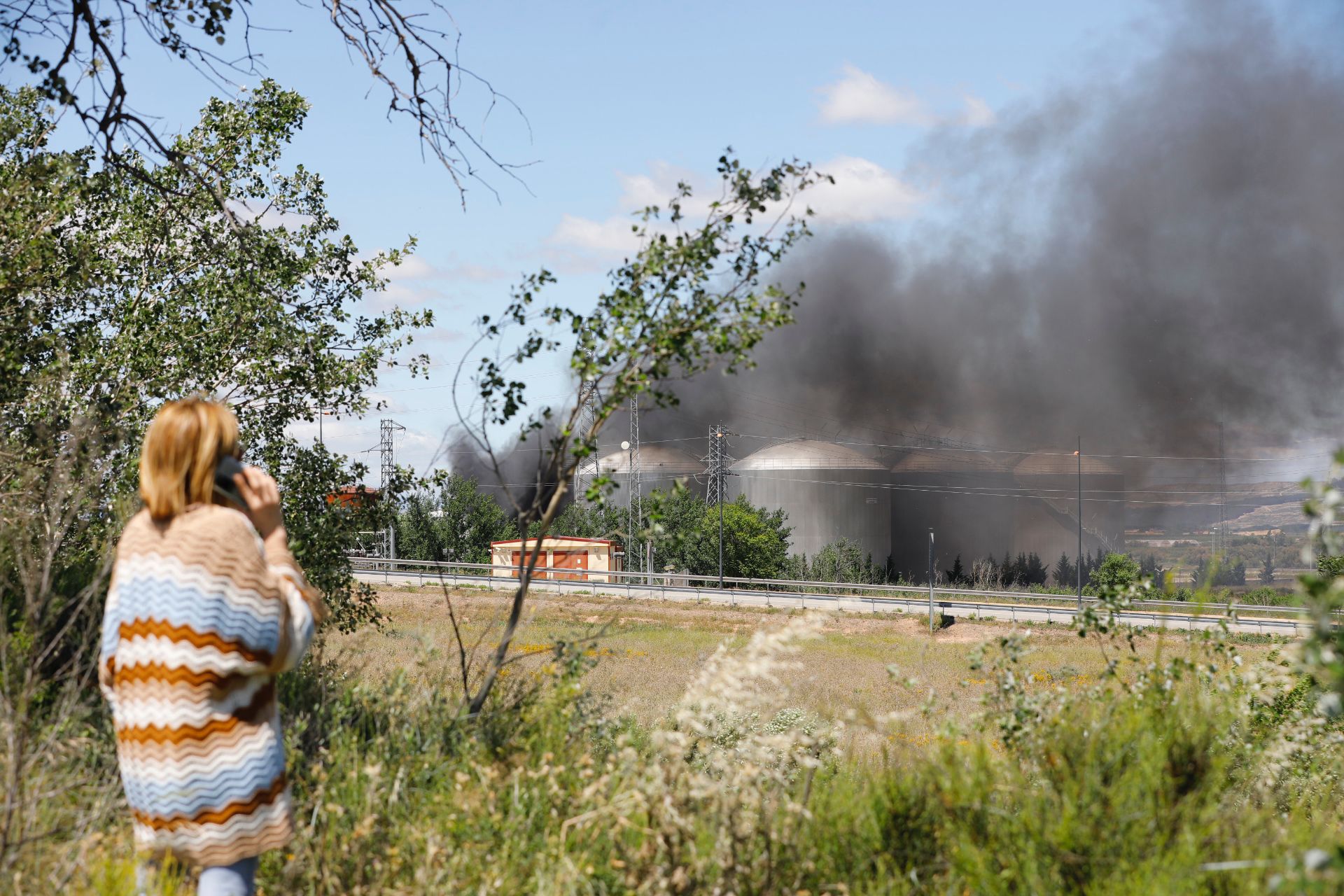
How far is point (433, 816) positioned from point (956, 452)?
83.5 m

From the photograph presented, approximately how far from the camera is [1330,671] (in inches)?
76.0

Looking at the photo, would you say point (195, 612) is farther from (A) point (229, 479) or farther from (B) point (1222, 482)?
(B) point (1222, 482)

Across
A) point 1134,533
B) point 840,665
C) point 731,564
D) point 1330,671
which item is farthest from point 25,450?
point 1134,533

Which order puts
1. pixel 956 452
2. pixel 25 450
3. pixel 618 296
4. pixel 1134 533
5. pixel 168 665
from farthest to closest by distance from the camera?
pixel 1134 533, pixel 956 452, pixel 25 450, pixel 618 296, pixel 168 665

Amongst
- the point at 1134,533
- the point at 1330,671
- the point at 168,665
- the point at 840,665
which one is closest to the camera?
the point at 1330,671

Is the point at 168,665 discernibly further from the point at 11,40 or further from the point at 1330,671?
the point at 11,40

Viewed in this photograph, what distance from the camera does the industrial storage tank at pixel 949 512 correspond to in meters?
78.9

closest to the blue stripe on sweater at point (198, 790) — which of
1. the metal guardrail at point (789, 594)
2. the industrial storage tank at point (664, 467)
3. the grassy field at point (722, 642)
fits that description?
the grassy field at point (722, 642)

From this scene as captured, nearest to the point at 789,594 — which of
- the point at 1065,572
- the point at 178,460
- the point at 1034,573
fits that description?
the point at 178,460

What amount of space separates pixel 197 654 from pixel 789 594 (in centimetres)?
4094

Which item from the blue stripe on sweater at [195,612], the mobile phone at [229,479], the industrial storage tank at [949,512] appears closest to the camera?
the blue stripe on sweater at [195,612]

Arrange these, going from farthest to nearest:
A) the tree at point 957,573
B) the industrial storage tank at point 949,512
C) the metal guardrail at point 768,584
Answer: the industrial storage tank at point 949,512 → the tree at point 957,573 → the metal guardrail at point 768,584

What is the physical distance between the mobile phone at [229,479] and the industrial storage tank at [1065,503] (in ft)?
272

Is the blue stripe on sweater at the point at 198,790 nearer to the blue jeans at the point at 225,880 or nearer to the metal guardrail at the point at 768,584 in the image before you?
the blue jeans at the point at 225,880
